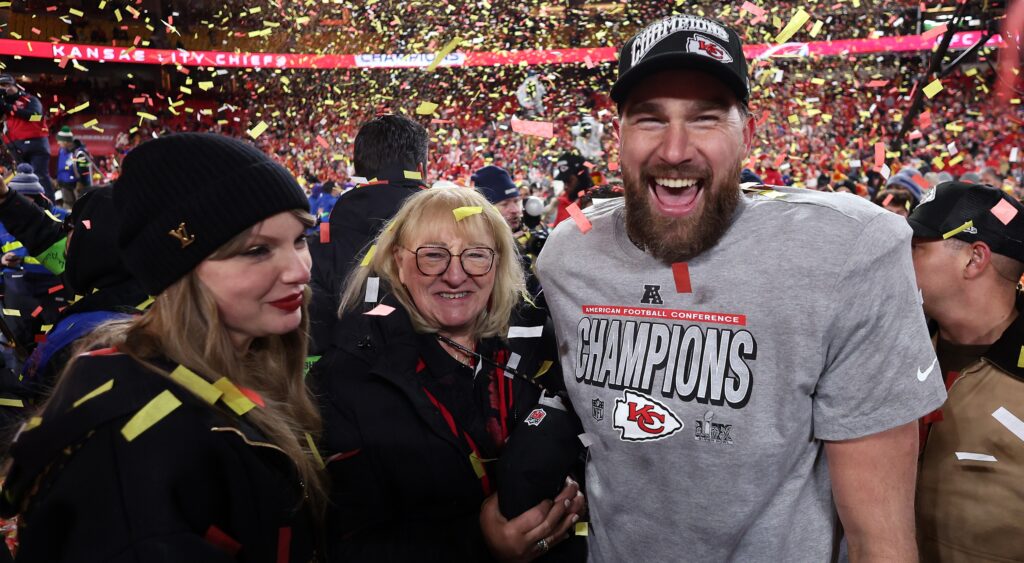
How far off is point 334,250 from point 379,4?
24822 mm

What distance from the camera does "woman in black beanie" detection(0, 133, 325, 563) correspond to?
1.23m

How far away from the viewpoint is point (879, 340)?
1447mm

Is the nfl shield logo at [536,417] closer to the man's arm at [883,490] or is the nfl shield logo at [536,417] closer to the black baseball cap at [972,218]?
the man's arm at [883,490]

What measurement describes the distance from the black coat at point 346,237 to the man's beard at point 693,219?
2.00 metres

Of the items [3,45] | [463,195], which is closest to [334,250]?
[463,195]

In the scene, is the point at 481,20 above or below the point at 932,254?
below

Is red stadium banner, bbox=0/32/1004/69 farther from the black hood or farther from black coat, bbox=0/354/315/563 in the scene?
black coat, bbox=0/354/315/563

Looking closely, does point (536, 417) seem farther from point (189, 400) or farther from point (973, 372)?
point (973, 372)

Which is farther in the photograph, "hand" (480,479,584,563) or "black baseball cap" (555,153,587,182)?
"black baseball cap" (555,153,587,182)

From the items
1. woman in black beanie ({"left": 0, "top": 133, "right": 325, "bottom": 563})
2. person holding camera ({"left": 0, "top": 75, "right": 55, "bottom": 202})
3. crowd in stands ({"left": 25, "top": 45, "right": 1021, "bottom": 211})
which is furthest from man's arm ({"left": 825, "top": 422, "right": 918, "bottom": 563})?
crowd in stands ({"left": 25, "top": 45, "right": 1021, "bottom": 211})

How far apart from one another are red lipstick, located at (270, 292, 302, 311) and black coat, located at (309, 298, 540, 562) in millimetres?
494

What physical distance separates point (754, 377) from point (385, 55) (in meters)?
24.9

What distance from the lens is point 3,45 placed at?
63.4 feet

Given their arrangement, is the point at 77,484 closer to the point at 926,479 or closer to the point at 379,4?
the point at 926,479
